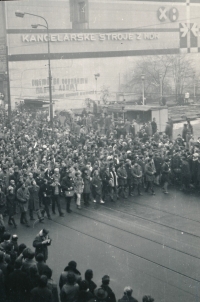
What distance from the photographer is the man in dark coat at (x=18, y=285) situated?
305 inches

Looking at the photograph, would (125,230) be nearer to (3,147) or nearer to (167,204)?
(167,204)

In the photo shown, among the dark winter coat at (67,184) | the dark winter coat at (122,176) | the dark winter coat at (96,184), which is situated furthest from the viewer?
the dark winter coat at (122,176)

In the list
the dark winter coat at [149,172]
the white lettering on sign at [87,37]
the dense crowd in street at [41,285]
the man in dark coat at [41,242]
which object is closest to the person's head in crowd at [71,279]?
the dense crowd in street at [41,285]

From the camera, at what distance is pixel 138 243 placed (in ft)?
39.9

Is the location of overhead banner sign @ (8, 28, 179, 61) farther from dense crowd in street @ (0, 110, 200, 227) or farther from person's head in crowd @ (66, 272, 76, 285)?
person's head in crowd @ (66, 272, 76, 285)

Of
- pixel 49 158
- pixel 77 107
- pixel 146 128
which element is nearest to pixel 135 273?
pixel 49 158

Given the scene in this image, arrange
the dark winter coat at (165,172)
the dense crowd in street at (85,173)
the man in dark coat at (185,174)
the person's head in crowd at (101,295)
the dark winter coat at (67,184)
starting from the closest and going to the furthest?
1. the person's head in crowd at (101,295)
2. the dense crowd in street at (85,173)
3. the dark winter coat at (67,184)
4. the dark winter coat at (165,172)
5. the man in dark coat at (185,174)

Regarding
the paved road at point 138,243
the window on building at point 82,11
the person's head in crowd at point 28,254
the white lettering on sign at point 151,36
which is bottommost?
the paved road at point 138,243

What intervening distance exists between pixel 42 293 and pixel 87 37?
1761 inches

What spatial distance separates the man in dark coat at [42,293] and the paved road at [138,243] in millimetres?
2796

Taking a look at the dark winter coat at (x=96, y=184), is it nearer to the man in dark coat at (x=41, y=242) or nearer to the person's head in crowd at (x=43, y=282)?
the man in dark coat at (x=41, y=242)

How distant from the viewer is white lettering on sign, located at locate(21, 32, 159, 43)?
47250 mm

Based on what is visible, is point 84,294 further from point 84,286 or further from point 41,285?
point 41,285

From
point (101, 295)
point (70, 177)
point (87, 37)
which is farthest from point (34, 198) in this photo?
point (87, 37)
